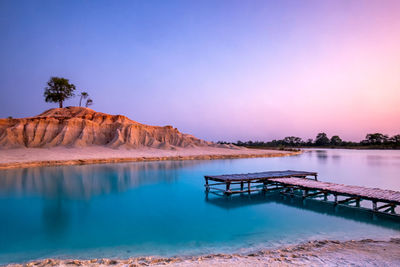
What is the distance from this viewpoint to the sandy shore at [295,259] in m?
5.84

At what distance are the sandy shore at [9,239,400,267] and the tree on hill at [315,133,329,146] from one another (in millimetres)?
128528

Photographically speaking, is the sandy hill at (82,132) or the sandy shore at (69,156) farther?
the sandy hill at (82,132)

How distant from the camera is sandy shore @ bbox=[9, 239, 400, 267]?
5.84 meters

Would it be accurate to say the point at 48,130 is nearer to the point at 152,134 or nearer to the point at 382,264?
the point at 152,134

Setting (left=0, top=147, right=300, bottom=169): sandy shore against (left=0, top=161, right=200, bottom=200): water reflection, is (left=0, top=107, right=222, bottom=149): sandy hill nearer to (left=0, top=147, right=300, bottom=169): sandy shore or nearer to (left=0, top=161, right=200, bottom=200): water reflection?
(left=0, top=147, right=300, bottom=169): sandy shore

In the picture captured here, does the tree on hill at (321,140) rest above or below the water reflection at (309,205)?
above

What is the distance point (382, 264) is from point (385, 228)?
4455 mm

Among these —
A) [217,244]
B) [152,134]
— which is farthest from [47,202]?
[152,134]

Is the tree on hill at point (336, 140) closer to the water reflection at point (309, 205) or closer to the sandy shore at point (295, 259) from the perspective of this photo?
the water reflection at point (309, 205)

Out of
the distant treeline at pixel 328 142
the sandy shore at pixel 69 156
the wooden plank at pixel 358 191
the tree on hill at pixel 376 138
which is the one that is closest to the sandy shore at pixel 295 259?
the wooden plank at pixel 358 191

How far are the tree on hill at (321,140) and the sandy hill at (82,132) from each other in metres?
88.2

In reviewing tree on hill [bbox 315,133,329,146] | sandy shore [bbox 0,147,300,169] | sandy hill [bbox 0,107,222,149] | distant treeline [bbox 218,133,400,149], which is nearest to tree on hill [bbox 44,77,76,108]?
sandy hill [bbox 0,107,222,149]

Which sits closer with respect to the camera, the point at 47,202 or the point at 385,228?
the point at 385,228

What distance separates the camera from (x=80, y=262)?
6270 mm
